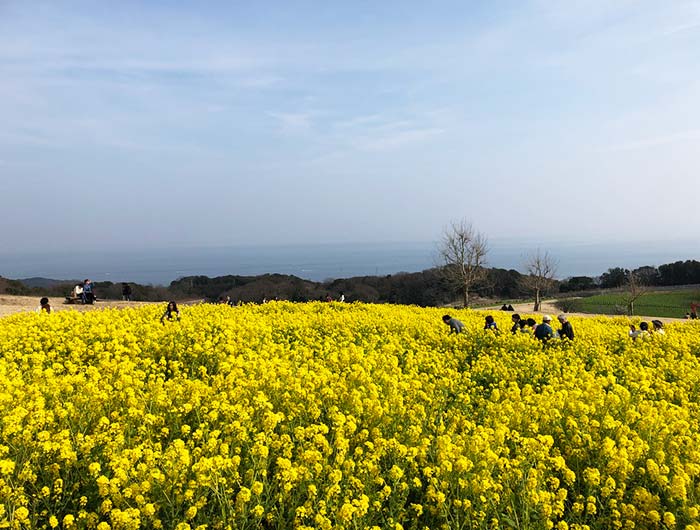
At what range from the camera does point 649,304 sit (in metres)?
47.2

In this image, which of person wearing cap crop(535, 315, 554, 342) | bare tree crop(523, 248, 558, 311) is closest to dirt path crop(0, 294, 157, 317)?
person wearing cap crop(535, 315, 554, 342)

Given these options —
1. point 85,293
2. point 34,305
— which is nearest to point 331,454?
point 85,293

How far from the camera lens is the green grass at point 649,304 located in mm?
42344

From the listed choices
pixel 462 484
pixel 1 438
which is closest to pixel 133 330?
pixel 1 438

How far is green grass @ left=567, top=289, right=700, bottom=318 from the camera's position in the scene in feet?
139

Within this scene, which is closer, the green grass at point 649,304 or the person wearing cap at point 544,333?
the person wearing cap at point 544,333

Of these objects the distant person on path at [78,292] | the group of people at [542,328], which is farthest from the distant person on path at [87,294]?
the group of people at [542,328]

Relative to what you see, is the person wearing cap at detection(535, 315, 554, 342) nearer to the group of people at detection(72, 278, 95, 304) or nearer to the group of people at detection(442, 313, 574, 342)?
the group of people at detection(442, 313, 574, 342)

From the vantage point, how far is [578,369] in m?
10.2

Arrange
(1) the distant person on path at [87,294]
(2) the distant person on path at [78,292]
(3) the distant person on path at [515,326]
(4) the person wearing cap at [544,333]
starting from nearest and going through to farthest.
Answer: (4) the person wearing cap at [544,333] < (3) the distant person on path at [515,326] < (1) the distant person on path at [87,294] < (2) the distant person on path at [78,292]

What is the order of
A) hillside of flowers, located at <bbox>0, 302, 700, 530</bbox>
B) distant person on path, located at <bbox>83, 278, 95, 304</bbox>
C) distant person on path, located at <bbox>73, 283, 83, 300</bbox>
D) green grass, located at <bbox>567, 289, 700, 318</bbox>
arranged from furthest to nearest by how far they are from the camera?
green grass, located at <bbox>567, 289, 700, 318</bbox> → distant person on path, located at <bbox>73, 283, 83, 300</bbox> → distant person on path, located at <bbox>83, 278, 95, 304</bbox> → hillside of flowers, located at <bbox>0, 302, 700, 530</bbox>

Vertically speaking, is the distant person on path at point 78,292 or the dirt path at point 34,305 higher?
the distant person on path at point 78,292

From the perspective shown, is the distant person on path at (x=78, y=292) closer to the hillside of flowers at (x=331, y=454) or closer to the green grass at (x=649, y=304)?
the hillside of flowers at (x=331, y=454)

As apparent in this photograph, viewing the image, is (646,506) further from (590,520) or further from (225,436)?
(225,436)
